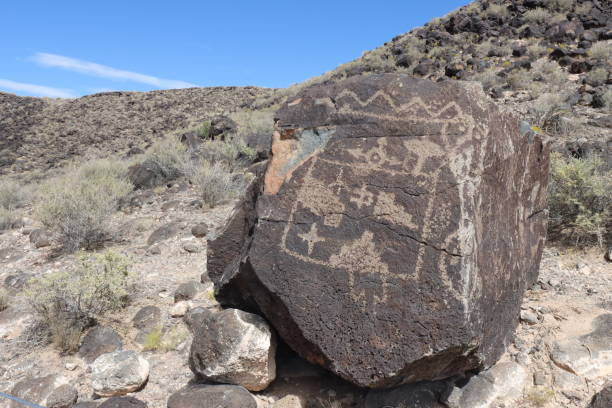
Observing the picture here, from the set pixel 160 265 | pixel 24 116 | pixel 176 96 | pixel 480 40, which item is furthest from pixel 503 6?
pixel 24 116

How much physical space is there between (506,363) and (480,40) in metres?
17.5

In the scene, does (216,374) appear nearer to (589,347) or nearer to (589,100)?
(589,347)

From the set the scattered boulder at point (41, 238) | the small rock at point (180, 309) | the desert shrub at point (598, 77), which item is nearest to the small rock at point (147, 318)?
the small rock at point (180, 309)

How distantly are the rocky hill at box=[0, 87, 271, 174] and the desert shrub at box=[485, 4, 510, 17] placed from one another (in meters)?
14.3

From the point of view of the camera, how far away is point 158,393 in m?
3.26

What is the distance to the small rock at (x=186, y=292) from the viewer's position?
4.61 metres

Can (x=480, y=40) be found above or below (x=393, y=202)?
above

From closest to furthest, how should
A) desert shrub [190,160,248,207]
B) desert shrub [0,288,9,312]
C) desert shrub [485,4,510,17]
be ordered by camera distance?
desert shrub [0,288,9,312] < desert shrub [190,160,248,207] < desert shrub [485,4,510,17]

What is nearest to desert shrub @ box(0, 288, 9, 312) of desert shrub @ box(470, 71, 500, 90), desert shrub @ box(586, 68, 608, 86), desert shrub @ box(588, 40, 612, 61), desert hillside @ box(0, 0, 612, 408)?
desert hillside @ box(0, 0, 612, 408)

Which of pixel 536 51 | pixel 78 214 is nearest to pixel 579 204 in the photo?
pixel 78 214

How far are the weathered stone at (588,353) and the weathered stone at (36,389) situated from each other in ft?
11.5

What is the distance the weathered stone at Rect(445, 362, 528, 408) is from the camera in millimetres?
2861

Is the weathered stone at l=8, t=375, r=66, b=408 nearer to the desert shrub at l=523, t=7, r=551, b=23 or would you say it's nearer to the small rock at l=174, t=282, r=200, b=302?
the small rock at l=174, t=282, r=200, b=302

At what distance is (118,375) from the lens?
325 centimetres
